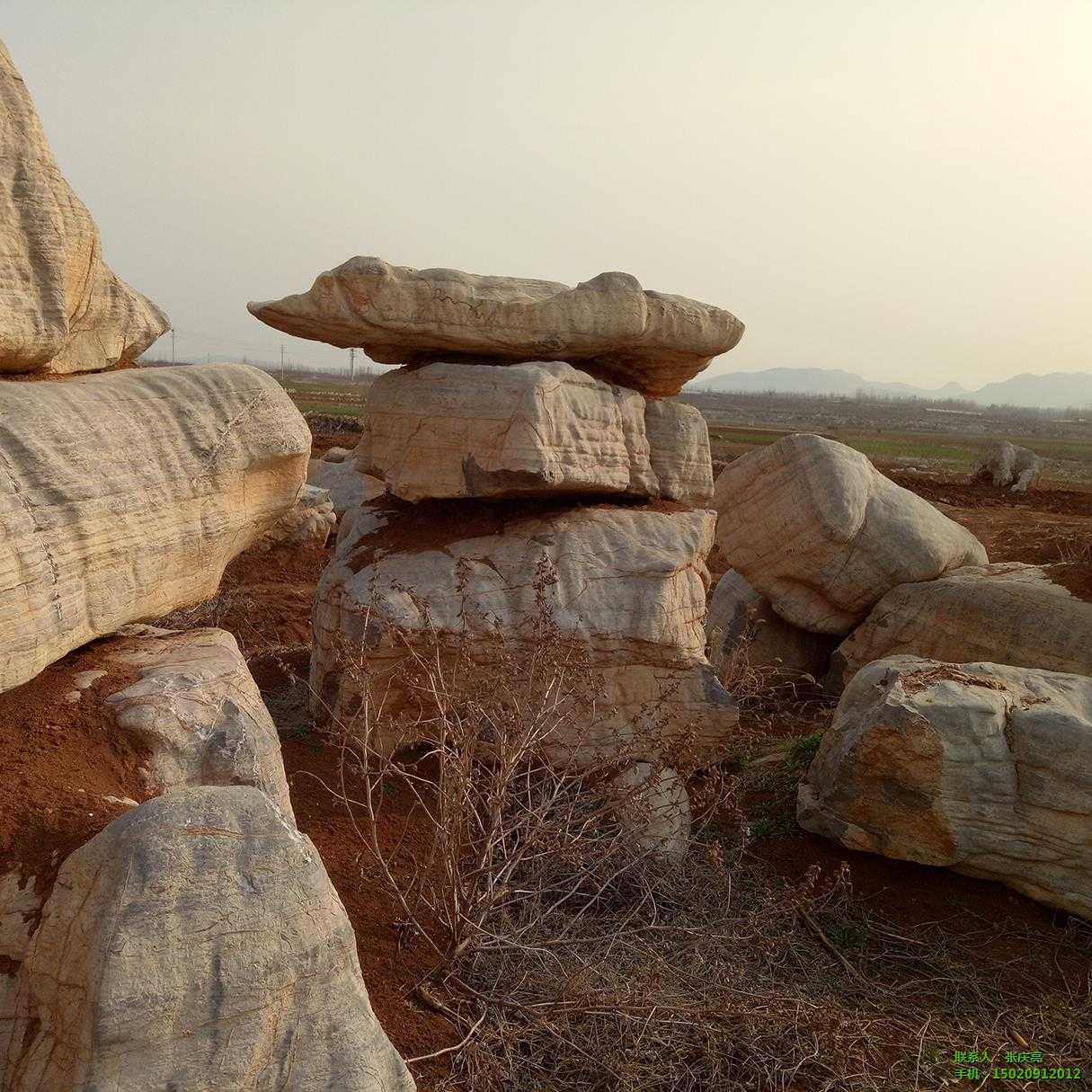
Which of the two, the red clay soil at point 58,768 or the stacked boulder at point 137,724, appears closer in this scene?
the stacked boulder at point 137,724

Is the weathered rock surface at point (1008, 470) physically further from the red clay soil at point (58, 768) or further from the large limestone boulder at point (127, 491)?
the red clay soil at point (58, 768)

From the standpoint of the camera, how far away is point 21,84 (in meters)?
3.29

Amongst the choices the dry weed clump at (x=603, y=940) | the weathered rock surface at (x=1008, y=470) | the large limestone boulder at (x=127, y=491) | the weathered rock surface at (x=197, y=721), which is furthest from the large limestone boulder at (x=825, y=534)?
the weathered rock surface at (x=1008, y=470)

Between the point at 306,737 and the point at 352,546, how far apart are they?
110 cm

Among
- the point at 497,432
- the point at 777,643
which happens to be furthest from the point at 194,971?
the point at 777,643

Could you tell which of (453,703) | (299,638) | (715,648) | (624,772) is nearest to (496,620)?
(453,703)

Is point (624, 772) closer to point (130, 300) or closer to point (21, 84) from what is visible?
point (130, 300)

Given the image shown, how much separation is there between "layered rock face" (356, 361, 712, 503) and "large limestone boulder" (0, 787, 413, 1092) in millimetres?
2965

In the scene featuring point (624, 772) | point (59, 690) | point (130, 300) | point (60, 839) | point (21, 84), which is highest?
point (21, 84)

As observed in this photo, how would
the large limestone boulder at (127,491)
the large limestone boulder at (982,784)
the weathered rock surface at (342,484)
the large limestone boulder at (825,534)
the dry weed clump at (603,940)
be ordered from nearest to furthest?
the large limestone boulder at (127,491), the dry weed clump at (603,940), the large limestone boulder at (982,784), the large limestone boulder at (825,534), the weathered rock surface at (342,484)

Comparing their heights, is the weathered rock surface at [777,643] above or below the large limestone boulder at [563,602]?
below

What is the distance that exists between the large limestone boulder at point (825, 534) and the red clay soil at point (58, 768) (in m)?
5.29

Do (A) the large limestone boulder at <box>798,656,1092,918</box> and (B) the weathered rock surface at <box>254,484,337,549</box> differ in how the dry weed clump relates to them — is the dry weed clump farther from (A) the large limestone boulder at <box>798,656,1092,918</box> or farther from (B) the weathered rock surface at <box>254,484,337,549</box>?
(B) the weathered rock surface at <box>254,484,337,549</box>

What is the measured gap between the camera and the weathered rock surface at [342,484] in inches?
512
